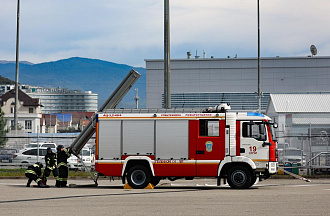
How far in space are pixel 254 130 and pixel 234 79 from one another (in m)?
57.6

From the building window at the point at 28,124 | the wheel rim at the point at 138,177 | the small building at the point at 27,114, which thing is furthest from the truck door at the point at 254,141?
the building window at the point at 28,124

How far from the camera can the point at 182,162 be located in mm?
20672

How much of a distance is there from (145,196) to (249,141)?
15.1 ft

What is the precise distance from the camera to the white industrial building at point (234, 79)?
250ft

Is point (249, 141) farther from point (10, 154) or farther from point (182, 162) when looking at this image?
point (10, 154)

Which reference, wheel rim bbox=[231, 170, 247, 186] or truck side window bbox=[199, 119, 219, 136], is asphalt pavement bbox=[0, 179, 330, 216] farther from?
truck side window bbox=[199, 119, 219, 136]

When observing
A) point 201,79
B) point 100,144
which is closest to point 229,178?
point 100,144

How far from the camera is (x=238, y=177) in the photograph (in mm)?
20438

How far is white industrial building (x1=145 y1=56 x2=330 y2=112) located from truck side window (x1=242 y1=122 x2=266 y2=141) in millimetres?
55034

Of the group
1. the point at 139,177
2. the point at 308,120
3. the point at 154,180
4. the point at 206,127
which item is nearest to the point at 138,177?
the point at 139,177

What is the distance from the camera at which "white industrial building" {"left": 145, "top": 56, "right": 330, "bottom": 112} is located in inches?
2997

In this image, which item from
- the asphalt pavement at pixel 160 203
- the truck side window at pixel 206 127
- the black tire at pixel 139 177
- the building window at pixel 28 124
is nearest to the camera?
the asphalt pavement at pixel 160 203

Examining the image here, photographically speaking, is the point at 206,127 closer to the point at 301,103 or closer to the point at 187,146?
the point at 187,146

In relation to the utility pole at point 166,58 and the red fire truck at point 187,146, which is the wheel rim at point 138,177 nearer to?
the red fire truck at point 187,146
